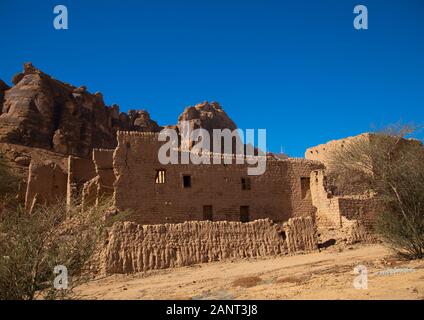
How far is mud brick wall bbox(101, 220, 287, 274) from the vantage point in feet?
44.2

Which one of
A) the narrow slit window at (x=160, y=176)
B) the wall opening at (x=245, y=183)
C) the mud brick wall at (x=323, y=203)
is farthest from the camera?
the wall opening at (x=245, y=183)

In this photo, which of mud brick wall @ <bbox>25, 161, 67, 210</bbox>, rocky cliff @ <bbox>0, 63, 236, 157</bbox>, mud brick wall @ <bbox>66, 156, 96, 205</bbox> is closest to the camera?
mud brick wall @ <bbox>25, 161, 67, 210</bbox>

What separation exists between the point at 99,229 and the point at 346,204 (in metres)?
13.1

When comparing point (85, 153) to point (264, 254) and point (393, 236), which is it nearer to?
Result: point (264, 254)

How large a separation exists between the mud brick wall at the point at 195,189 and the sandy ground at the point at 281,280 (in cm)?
563

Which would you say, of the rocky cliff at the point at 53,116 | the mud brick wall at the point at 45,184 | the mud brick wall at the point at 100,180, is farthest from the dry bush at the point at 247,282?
the rocky cliff at the point at 53,116

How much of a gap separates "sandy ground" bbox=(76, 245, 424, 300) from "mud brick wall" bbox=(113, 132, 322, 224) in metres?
5.63

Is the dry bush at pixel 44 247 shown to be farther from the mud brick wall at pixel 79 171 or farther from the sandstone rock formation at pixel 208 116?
the sandstone rock formation at pixel 208 116

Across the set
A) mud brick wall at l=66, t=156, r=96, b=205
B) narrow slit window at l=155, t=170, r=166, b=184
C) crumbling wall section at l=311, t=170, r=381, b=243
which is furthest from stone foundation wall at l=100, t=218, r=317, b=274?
mud brick wall at l=66, t=156, r=96, b=205

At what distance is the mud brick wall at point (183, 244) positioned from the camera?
1346cm

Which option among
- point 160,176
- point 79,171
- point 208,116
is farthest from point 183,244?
point 208,116

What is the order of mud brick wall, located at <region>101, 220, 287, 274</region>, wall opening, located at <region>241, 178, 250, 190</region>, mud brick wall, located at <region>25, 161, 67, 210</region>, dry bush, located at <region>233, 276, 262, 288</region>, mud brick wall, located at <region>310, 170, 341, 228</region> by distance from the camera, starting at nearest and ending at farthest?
dry bush, located at <region>233, 276, 262, 288</region> < mud brick wall, located at <region>101, 220, 287, 274</region> < mud brick wall, located at <region>310, 170, 341, 228</region> < wall opening, located at <region>241, 178, 250, 190</region> < mud brick wall, located at <region>25, 161, 67, 210</region>

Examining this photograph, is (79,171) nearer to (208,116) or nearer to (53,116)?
(53,116)

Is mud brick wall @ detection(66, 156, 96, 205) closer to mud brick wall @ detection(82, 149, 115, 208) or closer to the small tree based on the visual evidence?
mud brick wall @ detection(82, 149, 115, 208)
